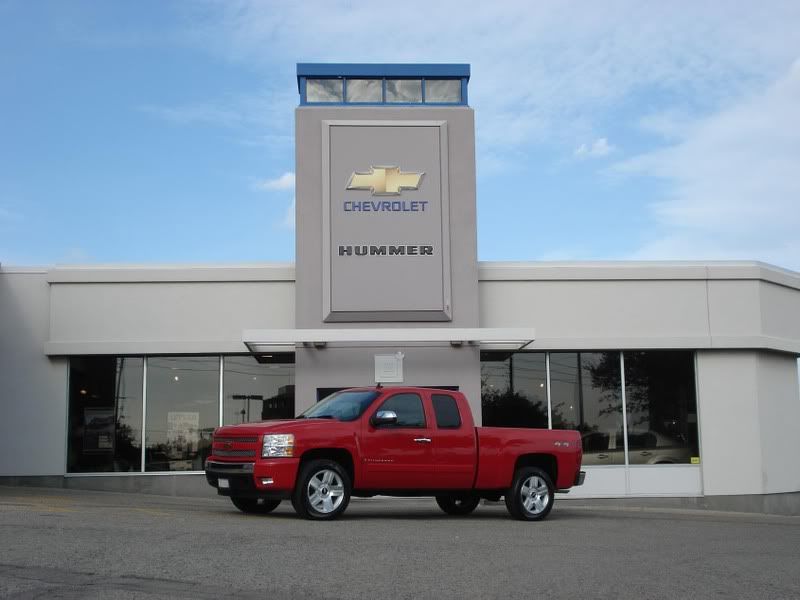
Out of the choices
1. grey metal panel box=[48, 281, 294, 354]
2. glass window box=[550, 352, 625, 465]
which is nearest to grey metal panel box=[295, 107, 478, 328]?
grey metal panel box=[48, 281, 294, 354]

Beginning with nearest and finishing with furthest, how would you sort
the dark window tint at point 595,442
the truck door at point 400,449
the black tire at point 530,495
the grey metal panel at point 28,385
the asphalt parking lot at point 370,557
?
the asphalt parking lot at point 370,557, the truck door at point 400,449, the black tire at point 530,495, the grey metal panel at point 28,385, the dark window tint at point 595,442

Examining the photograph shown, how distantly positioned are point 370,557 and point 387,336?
1099 cm

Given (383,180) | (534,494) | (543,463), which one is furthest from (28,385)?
(534,494)

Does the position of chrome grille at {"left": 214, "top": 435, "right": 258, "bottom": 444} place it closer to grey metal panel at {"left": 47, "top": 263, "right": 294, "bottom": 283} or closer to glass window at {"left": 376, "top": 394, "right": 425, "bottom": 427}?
glass window at {"left": 376, "top": 394, "right": 425, "bottom": 427}

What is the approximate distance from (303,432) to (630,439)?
11.2 m

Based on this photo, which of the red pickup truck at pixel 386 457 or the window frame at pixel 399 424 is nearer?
the red pickup truck at pixel 386 457

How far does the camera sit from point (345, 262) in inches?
862

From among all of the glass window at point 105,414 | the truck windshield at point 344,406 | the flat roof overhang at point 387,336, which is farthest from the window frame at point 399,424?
Answer: the glass window at point 105,414

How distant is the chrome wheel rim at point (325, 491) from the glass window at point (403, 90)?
11.4 metres

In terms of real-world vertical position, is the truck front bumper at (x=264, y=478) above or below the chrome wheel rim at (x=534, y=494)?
above

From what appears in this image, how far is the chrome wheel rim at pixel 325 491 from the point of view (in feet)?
44.5

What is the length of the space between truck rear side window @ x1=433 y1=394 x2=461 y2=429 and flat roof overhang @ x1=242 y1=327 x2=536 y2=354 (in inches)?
215

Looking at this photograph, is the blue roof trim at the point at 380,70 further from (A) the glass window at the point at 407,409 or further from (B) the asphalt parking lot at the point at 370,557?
(B) the asphalt parking lot at the point at 370,557

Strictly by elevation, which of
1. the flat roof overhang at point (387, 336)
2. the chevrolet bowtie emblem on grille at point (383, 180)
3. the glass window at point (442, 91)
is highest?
the glass window at point (442, 91)
